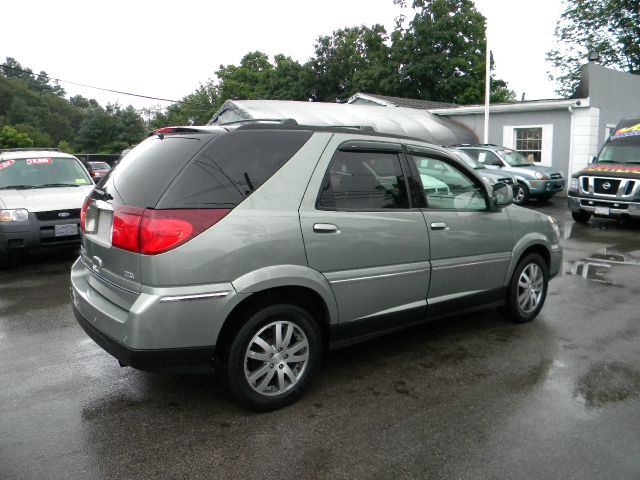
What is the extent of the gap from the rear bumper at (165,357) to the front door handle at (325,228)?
98cm

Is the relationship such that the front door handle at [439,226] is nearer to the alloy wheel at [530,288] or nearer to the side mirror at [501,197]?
the side mirror at [501,197]

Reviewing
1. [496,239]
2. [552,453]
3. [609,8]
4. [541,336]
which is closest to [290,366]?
[552,453]

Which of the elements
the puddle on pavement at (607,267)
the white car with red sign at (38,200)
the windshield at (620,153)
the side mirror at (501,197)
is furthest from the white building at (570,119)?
the white car with red sign at (38,200)

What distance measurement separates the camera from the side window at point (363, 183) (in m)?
3.67

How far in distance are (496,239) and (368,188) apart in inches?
58.8

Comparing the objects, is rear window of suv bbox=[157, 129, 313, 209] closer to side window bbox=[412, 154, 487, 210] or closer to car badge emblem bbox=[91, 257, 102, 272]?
car badge emblem bbox=[91, 257, 102, 272]

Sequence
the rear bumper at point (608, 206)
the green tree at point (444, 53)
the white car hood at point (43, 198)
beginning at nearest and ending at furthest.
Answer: the white car hood at point (43, 198) < the rear bumper at point (608, 206) < the green tree at point (444, 53)

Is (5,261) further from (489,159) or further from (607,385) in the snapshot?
(489,159)

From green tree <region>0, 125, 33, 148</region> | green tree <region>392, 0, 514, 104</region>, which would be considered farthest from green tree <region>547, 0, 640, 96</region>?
green tree <region>0, 125, 33, 148</region>

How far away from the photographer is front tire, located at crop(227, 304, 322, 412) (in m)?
3.26

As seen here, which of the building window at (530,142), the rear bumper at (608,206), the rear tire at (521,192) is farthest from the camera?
the building window at (530,142)

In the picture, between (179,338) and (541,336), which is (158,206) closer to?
(179,338)

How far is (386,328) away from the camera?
401 centimetres

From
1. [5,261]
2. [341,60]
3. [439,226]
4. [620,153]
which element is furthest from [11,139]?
[439,226]
